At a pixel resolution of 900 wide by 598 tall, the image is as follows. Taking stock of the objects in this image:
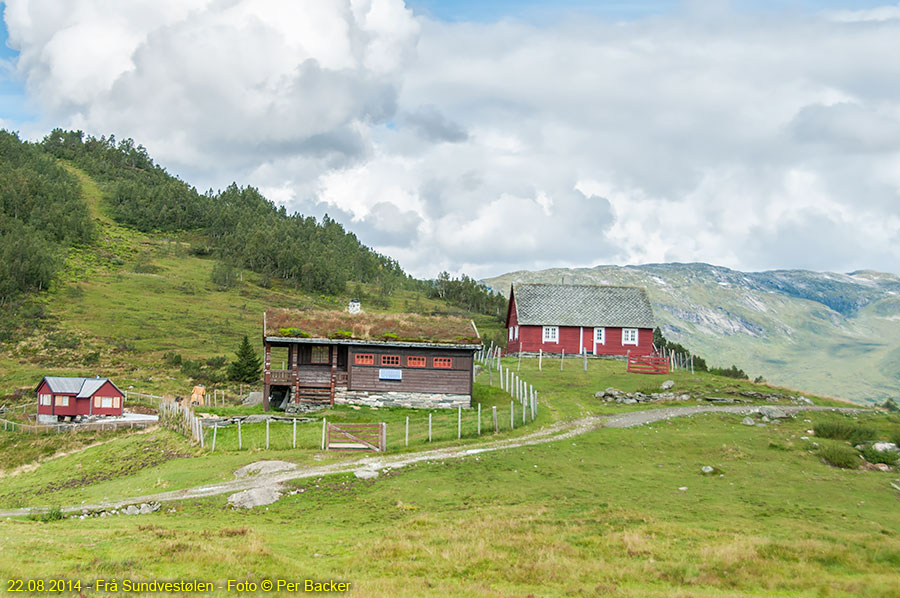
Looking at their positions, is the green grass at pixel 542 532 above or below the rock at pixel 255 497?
above

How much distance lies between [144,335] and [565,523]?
262 ft

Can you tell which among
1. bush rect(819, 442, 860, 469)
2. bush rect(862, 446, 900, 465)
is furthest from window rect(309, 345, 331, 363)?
bush rect(862, 446, 900, 465)

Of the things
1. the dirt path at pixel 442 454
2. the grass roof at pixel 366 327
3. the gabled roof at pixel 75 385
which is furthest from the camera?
the gabled roof at pixel 75 385

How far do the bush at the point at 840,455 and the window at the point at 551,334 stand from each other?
115ft

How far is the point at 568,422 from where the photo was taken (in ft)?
116

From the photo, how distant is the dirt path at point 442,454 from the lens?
78.8 feet

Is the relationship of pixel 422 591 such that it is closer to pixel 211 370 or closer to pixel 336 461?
pixel 336 461

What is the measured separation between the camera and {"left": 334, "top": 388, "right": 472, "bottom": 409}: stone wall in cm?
4272

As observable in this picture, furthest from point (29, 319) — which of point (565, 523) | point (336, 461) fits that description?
point (565, 523)

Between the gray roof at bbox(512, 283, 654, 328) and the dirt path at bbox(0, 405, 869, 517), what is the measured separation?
2401cm

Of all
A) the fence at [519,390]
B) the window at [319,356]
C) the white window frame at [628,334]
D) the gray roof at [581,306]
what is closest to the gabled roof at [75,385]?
the window at [319,356]

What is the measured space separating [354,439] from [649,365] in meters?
30.6

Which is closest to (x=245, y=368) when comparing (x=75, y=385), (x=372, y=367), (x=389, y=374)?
(x=75, y=385)

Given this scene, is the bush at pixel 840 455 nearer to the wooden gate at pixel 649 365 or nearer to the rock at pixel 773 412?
the rock at pixel 773 412
